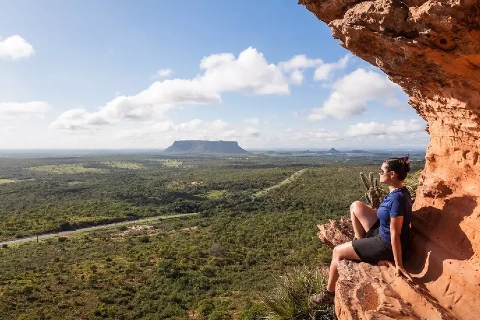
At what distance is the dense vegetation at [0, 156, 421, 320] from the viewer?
78.2ft

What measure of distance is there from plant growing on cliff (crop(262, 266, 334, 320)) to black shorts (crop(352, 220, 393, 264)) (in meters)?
3.24

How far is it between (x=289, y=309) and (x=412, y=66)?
6178mm

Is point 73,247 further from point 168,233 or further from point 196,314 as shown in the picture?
point 196,314

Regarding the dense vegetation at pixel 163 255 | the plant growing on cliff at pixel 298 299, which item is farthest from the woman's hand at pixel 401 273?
the dense vegetation at pixel 163 255

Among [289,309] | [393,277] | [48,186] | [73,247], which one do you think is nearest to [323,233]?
[289,309]

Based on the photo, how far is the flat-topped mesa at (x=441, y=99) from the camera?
431cm

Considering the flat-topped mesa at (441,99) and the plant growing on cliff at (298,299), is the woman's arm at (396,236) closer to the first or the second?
the flat-topped mesa at (441,99)

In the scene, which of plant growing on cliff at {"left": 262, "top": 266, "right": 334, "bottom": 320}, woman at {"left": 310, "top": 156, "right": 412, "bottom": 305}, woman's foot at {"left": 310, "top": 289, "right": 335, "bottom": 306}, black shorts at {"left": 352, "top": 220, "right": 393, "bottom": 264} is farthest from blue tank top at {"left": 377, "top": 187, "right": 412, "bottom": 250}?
plant growing on cliff at {"left": 262, "top": 266, "right": 334, "bottom": 320}

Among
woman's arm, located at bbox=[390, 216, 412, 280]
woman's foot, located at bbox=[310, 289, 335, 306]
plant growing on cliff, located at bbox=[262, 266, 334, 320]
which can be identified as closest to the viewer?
woman's arm, located at bbox=[390, 216, 412, 280]

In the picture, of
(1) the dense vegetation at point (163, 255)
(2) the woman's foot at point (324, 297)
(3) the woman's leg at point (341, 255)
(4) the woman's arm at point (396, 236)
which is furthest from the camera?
(1) the dense vegetation at point (163, 255)

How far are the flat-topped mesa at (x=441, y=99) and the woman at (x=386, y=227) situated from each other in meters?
0.51

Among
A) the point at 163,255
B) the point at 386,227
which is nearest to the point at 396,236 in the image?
the point at 386,227

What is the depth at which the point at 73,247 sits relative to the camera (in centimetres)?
4225

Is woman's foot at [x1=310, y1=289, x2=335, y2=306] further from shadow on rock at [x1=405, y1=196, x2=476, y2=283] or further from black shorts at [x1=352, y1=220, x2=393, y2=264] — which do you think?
shadow on rock at [x1=405, y1=196, x2=476, y2=283]
